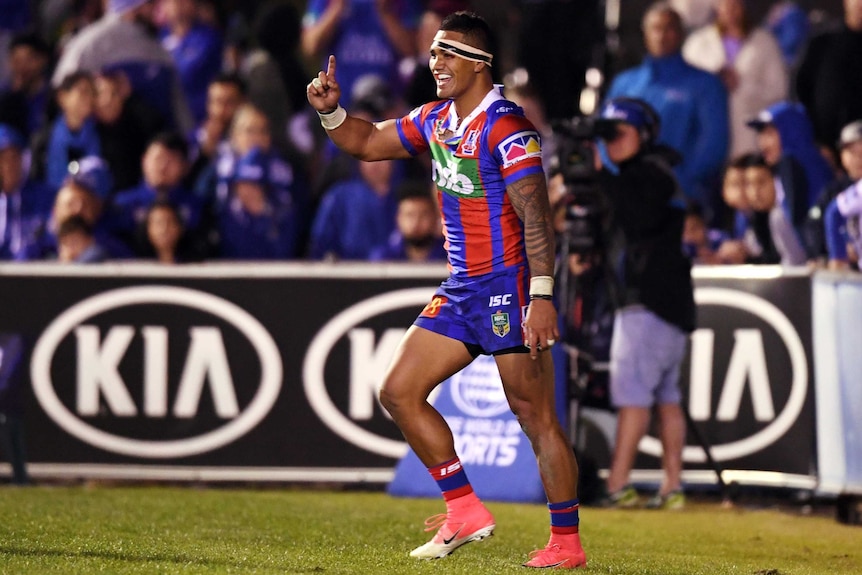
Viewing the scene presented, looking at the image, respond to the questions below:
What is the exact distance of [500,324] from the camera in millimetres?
6398

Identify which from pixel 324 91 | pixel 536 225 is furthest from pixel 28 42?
pixel 536 225

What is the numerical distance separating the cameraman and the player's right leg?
128 inches

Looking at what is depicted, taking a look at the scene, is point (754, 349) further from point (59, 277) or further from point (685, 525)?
point (59, 277)

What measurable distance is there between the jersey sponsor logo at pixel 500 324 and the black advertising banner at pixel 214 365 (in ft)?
12.2

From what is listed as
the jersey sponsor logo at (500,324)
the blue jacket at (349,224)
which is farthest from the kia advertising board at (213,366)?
the jersey sponsor logo at (500,324)

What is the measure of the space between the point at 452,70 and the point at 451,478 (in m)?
1.85

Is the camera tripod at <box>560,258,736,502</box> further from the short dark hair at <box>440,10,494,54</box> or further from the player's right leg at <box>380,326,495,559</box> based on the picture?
the short dark hair at <box>440,10,494,54</box>

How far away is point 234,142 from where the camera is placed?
1199 cm

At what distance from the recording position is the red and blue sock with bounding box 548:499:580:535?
6.37 metres

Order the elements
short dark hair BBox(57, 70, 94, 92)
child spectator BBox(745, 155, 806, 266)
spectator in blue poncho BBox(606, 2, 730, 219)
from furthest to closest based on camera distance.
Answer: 1. short dark hair BBox(57, 70, 94, 92)
2. spectator in blue poncho BBox(606, 2, 730, 219)
3. child spectator BBox(745, 155, 806, 266)

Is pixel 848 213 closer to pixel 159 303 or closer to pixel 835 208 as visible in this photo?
pixel 835 208

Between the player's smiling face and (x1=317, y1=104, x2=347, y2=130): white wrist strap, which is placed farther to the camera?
(x1=317, y1=104, x2=347, y2=130): white wrist strap

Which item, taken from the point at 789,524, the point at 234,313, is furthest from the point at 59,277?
the point at 789,524

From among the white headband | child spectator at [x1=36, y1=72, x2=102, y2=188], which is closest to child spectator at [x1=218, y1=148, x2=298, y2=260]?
child spectator at [x1=36, y1=72, x2=102, y2=188]
